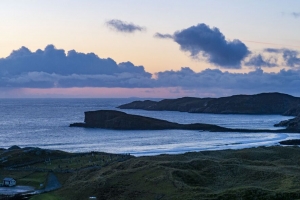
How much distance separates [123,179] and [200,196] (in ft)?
43.0

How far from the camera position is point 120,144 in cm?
12294

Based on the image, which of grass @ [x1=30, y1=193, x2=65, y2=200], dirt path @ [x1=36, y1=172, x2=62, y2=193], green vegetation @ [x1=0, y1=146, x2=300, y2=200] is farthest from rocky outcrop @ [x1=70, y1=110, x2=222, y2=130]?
grass @ [x1=30, y1=193, x2=65, y2=200]

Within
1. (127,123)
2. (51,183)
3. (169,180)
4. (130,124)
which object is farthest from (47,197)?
(127,123)

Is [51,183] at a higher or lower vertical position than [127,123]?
lower

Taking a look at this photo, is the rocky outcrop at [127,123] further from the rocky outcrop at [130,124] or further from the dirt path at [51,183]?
the dirt path at [51,183]

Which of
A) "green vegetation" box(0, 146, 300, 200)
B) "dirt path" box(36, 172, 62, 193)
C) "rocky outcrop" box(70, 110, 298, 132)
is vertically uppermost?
"rocky outcrop" box(70, 110, 298, 132)

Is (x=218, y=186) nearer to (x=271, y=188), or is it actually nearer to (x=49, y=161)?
(x=271, y=188)

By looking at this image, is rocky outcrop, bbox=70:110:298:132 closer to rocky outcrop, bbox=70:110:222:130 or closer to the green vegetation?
rocky outcrop, bbox=70:110:222:130

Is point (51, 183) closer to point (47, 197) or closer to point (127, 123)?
point (47, 197)

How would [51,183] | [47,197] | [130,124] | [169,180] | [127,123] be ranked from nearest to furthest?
[47,197] → [169,180] → [51,183] → [130,124] → [127,123]

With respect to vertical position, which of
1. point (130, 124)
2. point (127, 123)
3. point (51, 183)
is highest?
point (127, 123)

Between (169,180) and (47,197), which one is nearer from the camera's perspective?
(47,197)

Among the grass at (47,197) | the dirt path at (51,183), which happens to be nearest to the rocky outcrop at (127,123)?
the dirt path at (51,183)

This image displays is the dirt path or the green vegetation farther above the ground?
the green vegetation
